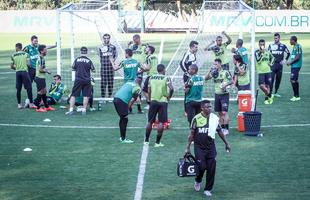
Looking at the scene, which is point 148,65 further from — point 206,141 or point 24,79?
point 206,141

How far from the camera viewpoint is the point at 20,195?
43.8 ft

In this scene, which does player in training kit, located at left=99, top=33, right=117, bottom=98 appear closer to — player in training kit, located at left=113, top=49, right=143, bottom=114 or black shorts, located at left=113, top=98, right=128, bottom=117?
player in training kit, located at left=113, top=49, right=143, bottom=114

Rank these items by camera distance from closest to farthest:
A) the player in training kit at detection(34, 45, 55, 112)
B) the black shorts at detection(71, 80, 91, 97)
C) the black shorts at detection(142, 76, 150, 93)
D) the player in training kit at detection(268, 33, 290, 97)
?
the black shorts at detection(142, 76, 150, 93)
the black shorts at detection(71, 80, 91, 97)
the player in training kit at detection(34, 45, 55, 112)
the player in training kit at detection(268, 33, 290, 97)

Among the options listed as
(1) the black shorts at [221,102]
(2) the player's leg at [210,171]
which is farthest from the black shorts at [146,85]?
(2) the player's leg at [210,171]

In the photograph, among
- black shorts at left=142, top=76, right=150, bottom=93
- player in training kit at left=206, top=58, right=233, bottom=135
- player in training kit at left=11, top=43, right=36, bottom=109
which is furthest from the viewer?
player in training kit at left=11, top=43, right=36, bottom=109

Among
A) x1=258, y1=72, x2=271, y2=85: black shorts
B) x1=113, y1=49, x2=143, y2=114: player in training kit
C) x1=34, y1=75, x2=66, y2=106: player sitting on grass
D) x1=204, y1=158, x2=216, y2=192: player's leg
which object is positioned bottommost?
x1=204, y1=158, x2=216, y2=192: player's leg

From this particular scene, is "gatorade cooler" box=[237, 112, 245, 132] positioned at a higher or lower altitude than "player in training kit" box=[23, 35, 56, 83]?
lower

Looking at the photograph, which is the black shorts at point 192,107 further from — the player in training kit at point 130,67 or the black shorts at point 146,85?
the black shorts at point 146,85

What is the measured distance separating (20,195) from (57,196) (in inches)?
27.4

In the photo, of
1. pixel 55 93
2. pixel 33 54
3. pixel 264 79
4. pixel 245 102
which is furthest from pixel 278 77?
pixel 33 54

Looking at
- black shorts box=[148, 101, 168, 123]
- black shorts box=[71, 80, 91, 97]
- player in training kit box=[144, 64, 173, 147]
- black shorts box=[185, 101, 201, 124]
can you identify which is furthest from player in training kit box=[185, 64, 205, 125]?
black shorts box=[71, 80, 91, 97]

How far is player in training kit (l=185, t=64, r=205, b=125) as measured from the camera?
57.3 ft

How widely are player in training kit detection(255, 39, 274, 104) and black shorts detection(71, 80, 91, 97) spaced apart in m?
5.62

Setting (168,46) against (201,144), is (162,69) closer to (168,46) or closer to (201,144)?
(201,144)
